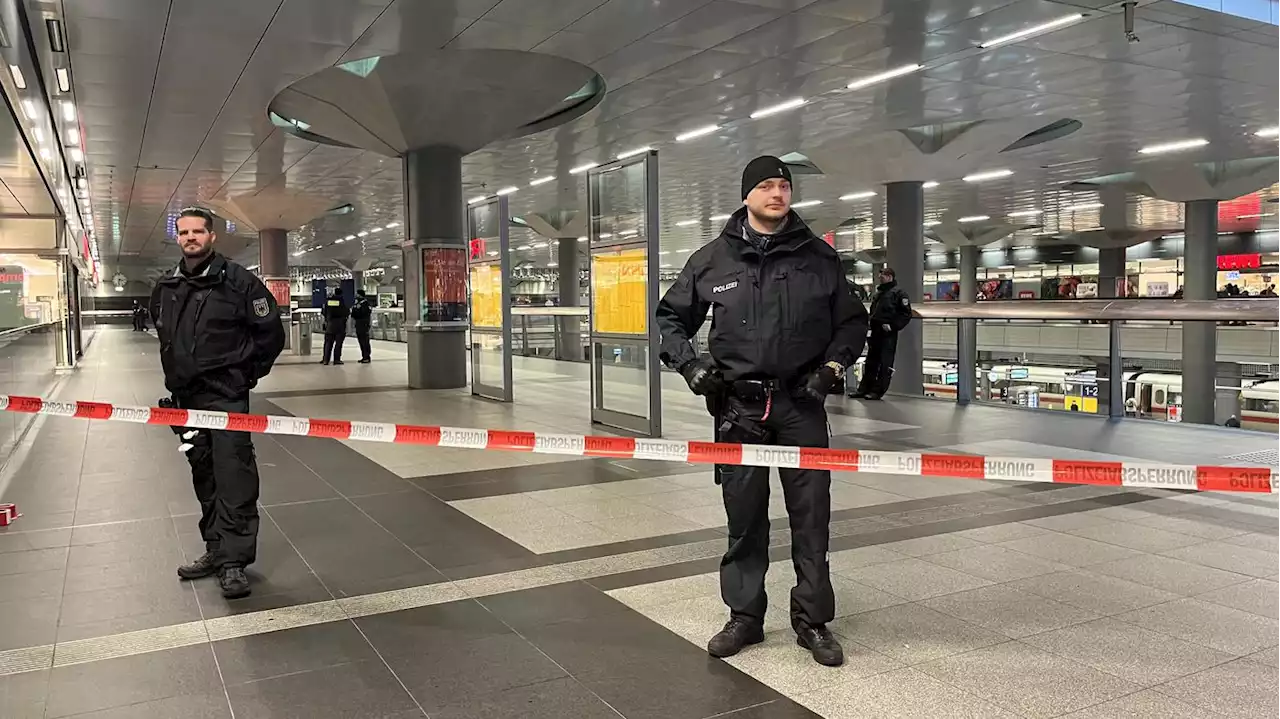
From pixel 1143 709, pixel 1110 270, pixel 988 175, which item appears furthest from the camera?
pixel 1110 270

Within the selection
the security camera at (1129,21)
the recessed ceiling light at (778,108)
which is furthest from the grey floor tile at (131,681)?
the recessed ceiling light at (778,108)

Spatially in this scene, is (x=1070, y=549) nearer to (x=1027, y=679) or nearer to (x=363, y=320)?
(x=1027, y=679)

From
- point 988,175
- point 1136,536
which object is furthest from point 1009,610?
point 988,175

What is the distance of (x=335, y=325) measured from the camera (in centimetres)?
2305

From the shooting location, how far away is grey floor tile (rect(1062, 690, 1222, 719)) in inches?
126

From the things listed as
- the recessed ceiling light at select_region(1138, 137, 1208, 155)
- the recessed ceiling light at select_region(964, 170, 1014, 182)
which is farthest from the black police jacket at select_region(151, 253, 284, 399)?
the recessed ceiling light at select_region(964, 170, 1014, 182)

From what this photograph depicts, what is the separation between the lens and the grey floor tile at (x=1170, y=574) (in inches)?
185

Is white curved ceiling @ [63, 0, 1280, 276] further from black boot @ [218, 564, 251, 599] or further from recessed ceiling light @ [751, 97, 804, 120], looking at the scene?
black boot @ [218, 564, 251, 599]

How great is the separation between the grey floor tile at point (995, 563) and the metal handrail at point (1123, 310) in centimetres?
498

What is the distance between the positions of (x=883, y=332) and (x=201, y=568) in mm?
9953

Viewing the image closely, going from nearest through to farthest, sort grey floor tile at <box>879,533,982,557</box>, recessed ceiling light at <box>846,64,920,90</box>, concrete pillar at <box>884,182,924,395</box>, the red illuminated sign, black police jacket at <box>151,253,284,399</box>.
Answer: black police jacket at <box>151,253,284,399</box> < grey floor tile at <box>879,533,982,557</box> < recessed ceiling light at <box>846,64,920,90</box> < concrete pillar at <box>884,182,924,395</box> < the red illuminated sign

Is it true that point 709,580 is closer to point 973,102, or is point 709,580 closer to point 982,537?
point 982,537

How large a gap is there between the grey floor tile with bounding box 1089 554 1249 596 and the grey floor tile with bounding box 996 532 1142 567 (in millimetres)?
89

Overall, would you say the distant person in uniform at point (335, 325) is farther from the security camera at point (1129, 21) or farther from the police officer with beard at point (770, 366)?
the police officer with beard at point (770, 366)
